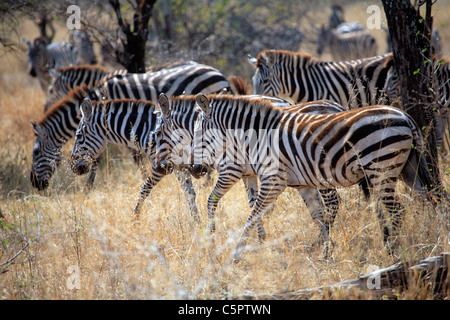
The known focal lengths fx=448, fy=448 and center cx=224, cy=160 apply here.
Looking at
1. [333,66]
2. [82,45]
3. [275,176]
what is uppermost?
[82,45]

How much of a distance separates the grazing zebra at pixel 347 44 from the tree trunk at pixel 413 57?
30.9ft

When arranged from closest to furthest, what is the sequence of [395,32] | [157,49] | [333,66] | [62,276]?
1. [62,276]
2. [395,32]
3. [333,66]
4. [157,49]

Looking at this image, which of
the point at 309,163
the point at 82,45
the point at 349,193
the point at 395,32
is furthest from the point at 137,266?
the point at 82,45

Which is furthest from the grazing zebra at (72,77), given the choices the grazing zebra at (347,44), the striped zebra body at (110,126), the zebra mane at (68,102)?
the grazing zebra at (347,44)

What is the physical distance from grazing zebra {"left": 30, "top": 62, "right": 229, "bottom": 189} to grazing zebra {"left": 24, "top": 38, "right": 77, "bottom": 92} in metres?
6.99

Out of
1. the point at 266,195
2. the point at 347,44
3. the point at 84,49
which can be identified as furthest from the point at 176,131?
the point at 347,44

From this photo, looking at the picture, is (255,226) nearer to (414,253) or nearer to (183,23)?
(414,253)

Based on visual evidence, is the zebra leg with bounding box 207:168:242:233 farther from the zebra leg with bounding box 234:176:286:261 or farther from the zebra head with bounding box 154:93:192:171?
the zebra head with bounding box 154:93:192:171

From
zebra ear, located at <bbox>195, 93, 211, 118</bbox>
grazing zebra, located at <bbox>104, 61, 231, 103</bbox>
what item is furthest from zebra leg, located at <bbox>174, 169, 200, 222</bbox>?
grazing zebra, located at <bbox>104, 61, 231, 103</bbox>

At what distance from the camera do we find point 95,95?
23.5 ft

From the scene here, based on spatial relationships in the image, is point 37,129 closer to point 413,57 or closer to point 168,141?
point 168,141

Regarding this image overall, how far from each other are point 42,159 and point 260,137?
13.2ft

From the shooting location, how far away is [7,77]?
1633cm

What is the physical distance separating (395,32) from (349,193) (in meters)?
1.92
